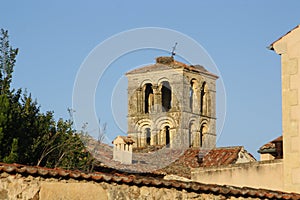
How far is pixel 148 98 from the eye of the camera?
63656 mm

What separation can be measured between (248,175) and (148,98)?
161 ft

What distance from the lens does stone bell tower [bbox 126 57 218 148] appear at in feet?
204

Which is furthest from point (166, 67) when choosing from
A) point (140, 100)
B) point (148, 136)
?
point (148, 136)

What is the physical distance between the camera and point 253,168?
14594mm

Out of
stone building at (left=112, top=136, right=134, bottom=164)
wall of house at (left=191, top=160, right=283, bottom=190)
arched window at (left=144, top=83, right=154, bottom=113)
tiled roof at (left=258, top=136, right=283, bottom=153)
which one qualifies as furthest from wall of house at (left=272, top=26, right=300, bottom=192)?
arched window at (left=144, top=83, right=154, bottom=113)

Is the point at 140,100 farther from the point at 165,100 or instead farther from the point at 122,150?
the point at 122,150

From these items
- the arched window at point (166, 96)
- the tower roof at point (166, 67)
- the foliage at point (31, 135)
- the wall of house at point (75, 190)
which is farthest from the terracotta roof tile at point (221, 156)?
the arched window at point (166, 96)

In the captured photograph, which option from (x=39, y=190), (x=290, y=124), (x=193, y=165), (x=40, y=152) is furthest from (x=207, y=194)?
(x=193, y=165)

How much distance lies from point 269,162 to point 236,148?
668 inches

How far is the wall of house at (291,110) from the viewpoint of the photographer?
43.4ft

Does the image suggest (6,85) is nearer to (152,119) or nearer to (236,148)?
(236,148)

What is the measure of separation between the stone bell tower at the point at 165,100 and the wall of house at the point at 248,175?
45745 millimetres

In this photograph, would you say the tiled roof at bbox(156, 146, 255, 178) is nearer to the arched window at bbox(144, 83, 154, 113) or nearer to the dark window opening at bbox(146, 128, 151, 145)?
the dark window opening at bbox(146, 128, 151, 145)

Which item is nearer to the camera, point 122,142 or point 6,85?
point 6,85
